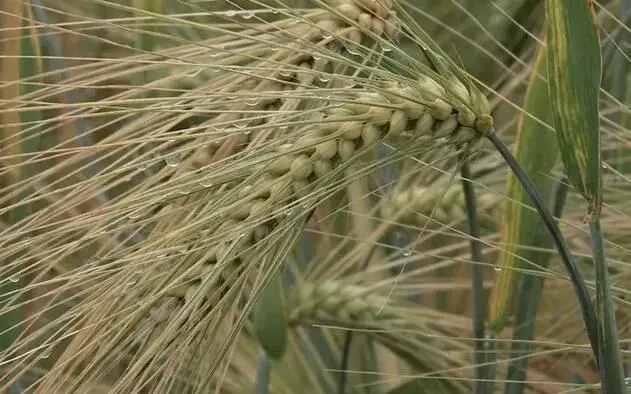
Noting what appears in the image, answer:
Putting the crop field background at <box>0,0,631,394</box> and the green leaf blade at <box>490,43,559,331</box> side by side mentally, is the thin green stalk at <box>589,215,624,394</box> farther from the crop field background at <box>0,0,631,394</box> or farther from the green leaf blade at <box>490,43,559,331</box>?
the green leaf blade at <box>490,43,559,331</box>

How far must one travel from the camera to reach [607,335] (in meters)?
0.41

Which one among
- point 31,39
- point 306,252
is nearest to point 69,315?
point 31,39

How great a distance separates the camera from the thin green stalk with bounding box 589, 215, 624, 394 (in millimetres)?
399

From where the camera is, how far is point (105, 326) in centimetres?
44

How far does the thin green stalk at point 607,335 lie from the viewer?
399 mm

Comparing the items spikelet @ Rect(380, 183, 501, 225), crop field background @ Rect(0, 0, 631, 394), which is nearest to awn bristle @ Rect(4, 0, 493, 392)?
crop field background @ Rect(0, 0, 631, 394)

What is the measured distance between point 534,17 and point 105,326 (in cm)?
59

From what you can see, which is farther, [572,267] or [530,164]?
[530,164]

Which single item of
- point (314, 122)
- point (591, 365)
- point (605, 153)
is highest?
point (314, 122)

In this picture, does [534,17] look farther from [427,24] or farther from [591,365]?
[591,365]

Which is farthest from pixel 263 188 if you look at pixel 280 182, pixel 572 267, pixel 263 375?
pixel 263 375

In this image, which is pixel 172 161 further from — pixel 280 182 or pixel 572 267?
pixel 572 267

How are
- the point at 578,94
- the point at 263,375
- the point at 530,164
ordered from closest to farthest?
the point at 578,94, the point at 530,164, the point at 263,375

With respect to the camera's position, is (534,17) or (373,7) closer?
(373,7)
